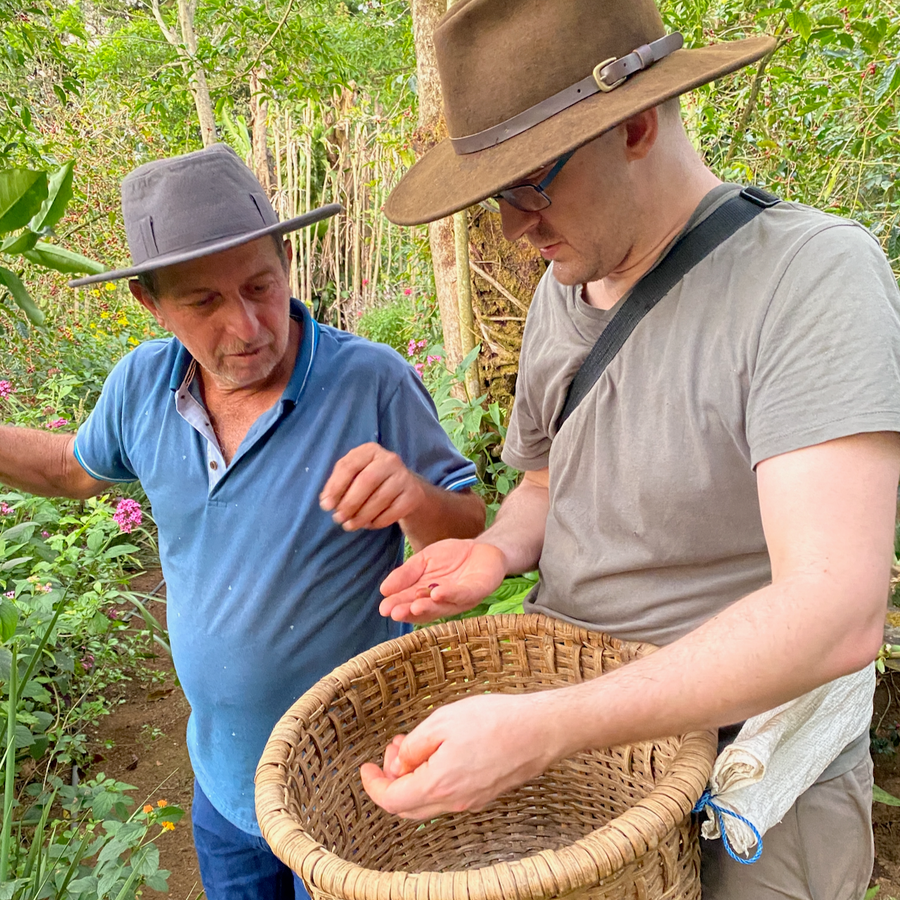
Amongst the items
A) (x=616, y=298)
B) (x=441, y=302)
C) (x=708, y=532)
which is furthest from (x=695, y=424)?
(x=441, y=302)

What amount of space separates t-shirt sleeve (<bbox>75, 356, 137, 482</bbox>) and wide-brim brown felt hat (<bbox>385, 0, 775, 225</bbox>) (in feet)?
3.23

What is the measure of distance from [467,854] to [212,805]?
585 millimetres

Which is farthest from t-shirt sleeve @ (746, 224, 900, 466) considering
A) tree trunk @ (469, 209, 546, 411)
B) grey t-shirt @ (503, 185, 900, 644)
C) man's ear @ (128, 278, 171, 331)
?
tree trunk @ (469, 209, 546, 411)

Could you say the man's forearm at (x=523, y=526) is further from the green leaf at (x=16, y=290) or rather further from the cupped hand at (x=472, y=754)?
the green leaf at (x=16, y=290)

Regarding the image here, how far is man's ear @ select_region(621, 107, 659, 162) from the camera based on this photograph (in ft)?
3.75

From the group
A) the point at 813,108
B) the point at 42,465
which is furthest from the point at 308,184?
the point at 42,465

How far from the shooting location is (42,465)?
6.15 ft

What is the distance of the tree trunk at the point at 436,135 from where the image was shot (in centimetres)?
285

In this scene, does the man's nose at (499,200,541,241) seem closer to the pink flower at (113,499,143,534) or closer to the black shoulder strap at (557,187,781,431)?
the black shoulder strap at (557,187,781,431)

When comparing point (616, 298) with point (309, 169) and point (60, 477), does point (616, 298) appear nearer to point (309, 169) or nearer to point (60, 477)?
point (60, 477)

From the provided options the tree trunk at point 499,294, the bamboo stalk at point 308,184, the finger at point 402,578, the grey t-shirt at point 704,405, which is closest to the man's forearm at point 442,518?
the finger at point 402,578

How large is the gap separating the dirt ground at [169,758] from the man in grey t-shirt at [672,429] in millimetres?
1449

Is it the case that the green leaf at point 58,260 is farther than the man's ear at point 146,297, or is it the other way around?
the man's ear at point 146,297

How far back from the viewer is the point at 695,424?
1.14m
